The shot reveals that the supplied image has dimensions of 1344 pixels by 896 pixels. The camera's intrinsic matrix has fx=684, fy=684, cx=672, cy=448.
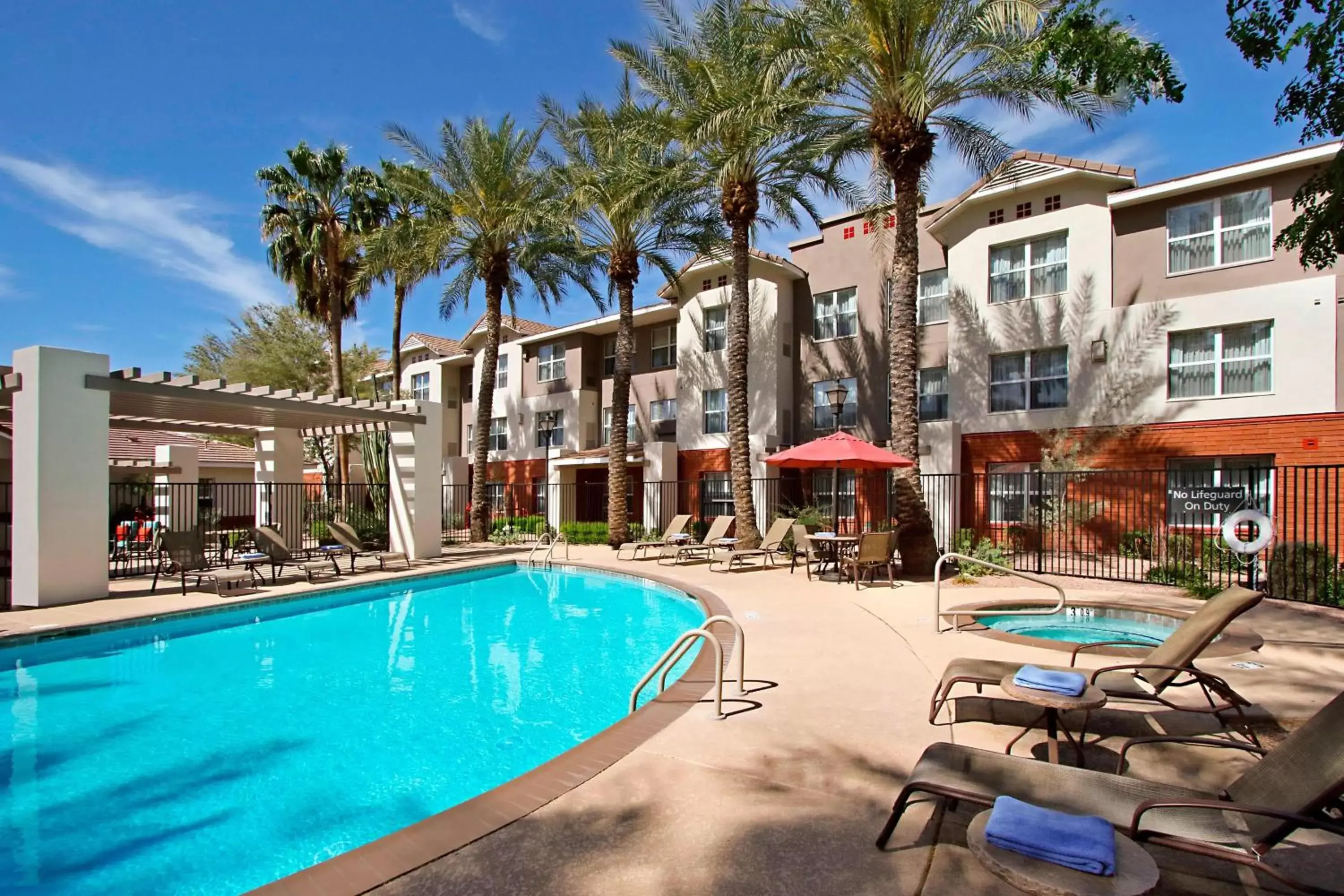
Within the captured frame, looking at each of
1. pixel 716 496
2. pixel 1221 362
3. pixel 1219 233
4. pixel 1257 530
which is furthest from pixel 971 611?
pixel 716 496

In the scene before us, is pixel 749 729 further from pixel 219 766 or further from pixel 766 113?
pixel 766 113

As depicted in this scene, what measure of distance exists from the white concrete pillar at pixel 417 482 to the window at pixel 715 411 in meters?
10.8

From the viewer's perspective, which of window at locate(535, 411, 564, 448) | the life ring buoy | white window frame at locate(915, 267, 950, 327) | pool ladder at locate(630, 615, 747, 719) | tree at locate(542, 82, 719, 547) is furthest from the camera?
window at locate(535, 411, 564, 448)

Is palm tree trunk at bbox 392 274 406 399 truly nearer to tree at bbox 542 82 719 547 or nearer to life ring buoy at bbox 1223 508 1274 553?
tree at bbox 542 82 719 547

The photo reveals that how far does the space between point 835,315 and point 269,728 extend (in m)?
21.5

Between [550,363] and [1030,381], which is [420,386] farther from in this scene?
[1030,381]

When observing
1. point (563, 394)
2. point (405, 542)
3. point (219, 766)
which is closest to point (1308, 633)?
point (219, 766)

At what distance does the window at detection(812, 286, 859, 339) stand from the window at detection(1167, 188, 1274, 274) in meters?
8.90

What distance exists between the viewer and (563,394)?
31.3 meters

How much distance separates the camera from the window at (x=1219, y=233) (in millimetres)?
16734

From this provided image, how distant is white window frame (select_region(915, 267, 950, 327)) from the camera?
21.9m

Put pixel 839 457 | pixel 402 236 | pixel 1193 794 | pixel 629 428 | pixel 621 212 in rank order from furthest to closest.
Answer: pixel 629 428 < pixel 402 236 < pixel 621 212 < pixel 839 457 < pixel 1193 794

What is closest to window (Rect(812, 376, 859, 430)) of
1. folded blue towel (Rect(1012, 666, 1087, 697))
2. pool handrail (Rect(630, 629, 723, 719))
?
pool handrail (Rect(630, 629, 723, 719))

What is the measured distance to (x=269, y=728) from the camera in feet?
21.1
